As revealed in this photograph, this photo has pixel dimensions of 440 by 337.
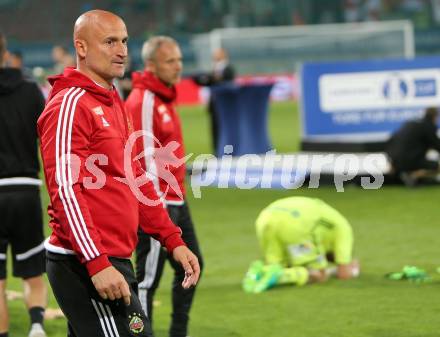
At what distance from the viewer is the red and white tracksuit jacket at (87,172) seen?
4230mm

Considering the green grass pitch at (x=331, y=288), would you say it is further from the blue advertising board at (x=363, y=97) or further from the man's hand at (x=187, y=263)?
the man's hand at (x=187, y=263)

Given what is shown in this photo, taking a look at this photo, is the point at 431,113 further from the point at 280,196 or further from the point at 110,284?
the point at 110,284

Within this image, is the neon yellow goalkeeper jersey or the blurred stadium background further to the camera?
the neon yellow goalkeeper jersey

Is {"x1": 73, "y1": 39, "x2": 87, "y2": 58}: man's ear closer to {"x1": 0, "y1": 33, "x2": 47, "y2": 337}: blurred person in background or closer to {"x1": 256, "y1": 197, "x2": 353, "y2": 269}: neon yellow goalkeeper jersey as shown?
{"x1": 0, "y1": 33, "x2": 47, "y2": 337}: blurred person in background

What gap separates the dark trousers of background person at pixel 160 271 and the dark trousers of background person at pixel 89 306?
220 centimetres

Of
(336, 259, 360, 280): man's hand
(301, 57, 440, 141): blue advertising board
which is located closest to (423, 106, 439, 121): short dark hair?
(301, 57, 440, 141): blue advertising board

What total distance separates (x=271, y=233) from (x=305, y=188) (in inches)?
281

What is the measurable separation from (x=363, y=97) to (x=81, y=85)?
1291cm

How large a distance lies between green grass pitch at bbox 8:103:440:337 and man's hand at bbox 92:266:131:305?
3.21 m

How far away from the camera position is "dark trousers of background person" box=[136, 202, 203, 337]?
6660 mm

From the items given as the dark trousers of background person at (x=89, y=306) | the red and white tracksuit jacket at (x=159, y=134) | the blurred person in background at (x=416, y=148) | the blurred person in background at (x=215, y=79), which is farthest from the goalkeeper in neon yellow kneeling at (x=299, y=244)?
the blurred person in background at (x=215, y=79)

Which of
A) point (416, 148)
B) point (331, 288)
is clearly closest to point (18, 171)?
point (331, 288)

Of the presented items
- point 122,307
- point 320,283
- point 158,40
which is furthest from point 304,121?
point 122,307

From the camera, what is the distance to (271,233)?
8938 mm
